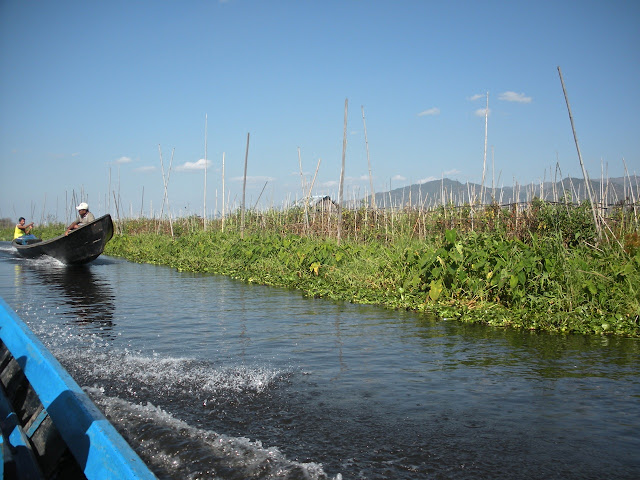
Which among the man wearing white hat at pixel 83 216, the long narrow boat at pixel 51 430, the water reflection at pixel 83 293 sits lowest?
the water reflection at pixel 83 293

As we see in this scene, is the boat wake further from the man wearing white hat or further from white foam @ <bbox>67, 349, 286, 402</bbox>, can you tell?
the man wearing white hat

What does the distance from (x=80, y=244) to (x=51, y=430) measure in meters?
13.9

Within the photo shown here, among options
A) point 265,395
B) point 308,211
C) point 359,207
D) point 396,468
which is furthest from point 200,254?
point 396,468

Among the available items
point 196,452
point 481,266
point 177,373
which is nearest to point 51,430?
point 196,452

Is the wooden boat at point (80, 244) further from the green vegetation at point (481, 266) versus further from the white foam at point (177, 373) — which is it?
the white foam at point (177, 373)

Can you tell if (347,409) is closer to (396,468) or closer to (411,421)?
(411,421)

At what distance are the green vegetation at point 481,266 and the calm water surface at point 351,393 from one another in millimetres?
563

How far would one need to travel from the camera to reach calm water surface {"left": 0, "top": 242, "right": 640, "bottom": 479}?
11.7ft

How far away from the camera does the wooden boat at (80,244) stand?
15484mm

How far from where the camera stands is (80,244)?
1597cm

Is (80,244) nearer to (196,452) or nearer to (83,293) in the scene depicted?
(83,293)

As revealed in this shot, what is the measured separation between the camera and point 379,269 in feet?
34.0

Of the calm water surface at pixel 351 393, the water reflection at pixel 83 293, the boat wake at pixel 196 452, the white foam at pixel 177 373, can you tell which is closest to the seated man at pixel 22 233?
the water reflection at pixel 83 293

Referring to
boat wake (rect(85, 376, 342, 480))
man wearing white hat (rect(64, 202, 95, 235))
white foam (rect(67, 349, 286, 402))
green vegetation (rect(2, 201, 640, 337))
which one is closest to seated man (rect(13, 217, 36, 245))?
man wearing white hat (rect(64, 202, 95, 235))
